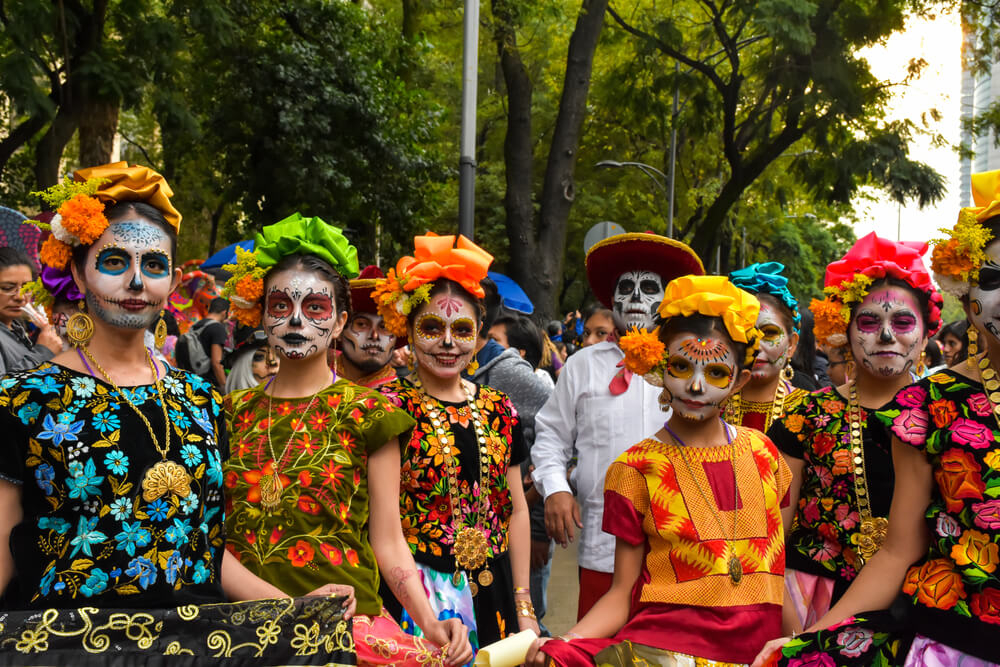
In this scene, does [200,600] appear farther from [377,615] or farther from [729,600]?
[729,600]

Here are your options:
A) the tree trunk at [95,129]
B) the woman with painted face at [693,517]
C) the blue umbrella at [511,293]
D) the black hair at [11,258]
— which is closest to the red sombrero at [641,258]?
the woman with painted face at [693,517]

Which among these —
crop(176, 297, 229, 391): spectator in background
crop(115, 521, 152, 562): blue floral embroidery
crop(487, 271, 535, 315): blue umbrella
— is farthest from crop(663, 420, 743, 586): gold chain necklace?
crop(176, 297, 229, 391): spectator in background

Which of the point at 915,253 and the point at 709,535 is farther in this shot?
the point at 915,253

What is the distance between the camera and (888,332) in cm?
386

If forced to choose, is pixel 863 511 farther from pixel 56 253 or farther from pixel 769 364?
pixel 56 253

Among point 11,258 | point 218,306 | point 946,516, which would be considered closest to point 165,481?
point 946,516

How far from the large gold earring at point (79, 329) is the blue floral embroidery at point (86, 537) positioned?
50cm

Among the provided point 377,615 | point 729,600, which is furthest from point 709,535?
point 377,615

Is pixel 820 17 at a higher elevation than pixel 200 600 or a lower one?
higher

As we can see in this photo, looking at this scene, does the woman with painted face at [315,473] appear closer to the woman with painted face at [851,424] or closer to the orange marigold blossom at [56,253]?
the orange marigold blossom at [56,253]

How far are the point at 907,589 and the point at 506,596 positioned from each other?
187 cm

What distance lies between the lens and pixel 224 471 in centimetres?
288

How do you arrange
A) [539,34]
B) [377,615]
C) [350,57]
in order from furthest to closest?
[539,34], [350,57], [377,615]

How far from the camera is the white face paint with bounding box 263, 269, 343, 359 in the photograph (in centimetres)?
361
